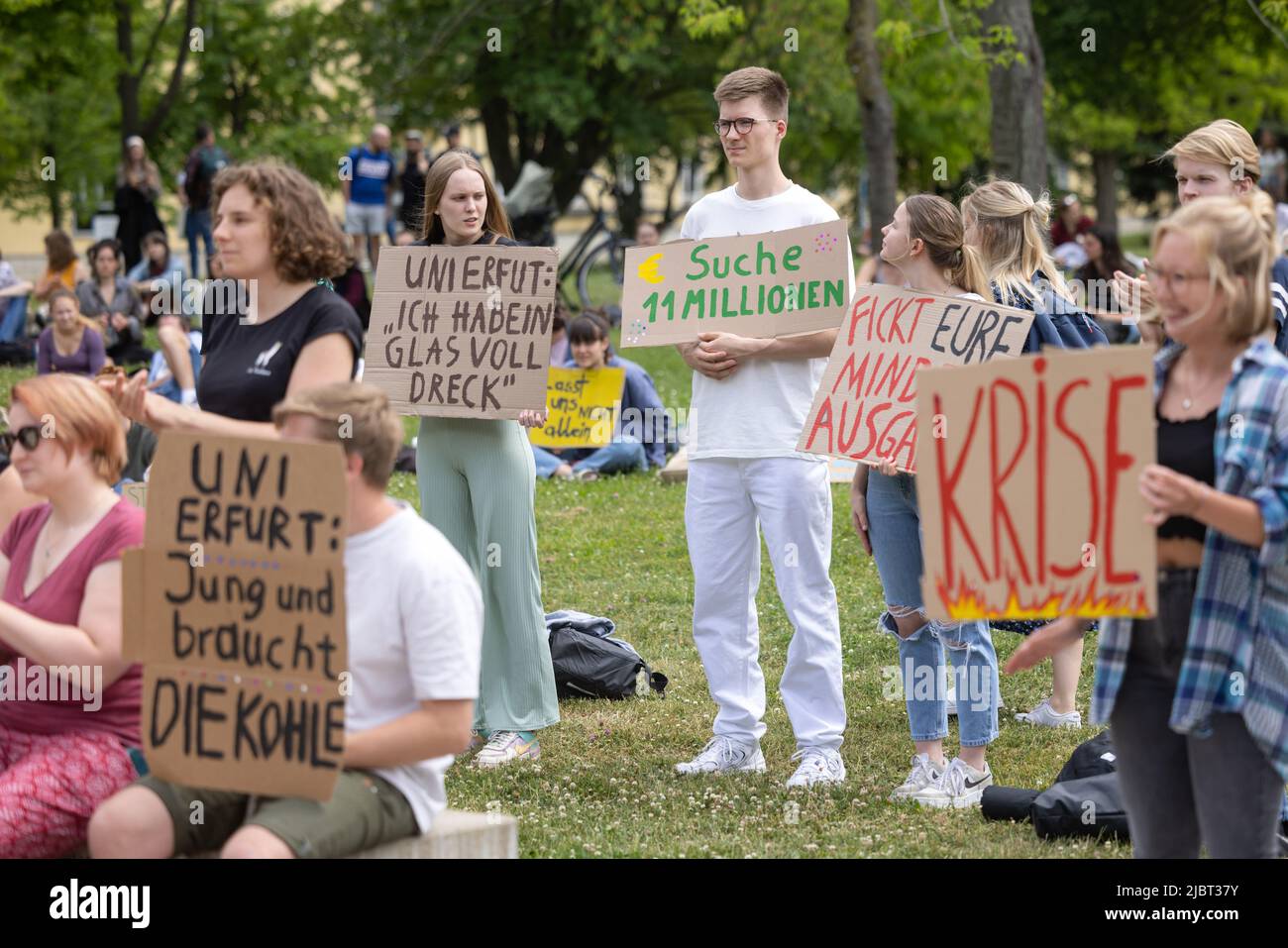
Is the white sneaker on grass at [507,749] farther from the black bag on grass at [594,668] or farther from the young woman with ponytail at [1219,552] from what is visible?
the young woman with ponytail at [1219,552]

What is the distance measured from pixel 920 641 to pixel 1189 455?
2.23 meters

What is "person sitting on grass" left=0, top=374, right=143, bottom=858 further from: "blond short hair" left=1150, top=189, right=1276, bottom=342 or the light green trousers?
"blond short hair" left=1150, top=189, right=1276, bottom=342

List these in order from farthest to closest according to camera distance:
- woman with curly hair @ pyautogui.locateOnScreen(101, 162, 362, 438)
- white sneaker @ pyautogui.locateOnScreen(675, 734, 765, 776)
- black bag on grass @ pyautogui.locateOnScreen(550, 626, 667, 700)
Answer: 1. black bag on grass @ pyautogui.locateOnScreen(550, 626, 667, 700)
2. white sneaker @ pyautogui.locateOnScreen(675, 734, 765, 776)
3. woman with curly hair @ pyautogui.locateOnScreen(101, 162, 362, 438)

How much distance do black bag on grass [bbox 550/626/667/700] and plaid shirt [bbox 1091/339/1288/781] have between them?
3.86m

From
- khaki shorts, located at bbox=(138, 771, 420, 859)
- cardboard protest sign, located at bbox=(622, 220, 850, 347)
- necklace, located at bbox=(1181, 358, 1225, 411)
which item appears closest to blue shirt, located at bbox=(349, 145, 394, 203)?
cardboard protest sign, located at bbox=(622, 220, 850, 347)

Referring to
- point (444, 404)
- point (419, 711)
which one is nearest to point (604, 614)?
point (444, 404)

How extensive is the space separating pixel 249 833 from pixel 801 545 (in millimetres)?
2610

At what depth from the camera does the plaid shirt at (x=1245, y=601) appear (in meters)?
3.40

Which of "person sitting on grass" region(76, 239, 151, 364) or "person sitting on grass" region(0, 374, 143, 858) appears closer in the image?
"person sitting on grass" region(0, 374, 143, 858)

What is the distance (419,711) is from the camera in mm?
3705

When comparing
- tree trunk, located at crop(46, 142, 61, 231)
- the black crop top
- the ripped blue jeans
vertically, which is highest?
tree trunk, located at crop(46, 142, 61, 231)

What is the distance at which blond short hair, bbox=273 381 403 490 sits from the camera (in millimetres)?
3699

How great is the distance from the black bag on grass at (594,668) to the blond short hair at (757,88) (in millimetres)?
2530

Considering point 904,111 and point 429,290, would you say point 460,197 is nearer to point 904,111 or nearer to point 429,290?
point 429,290
